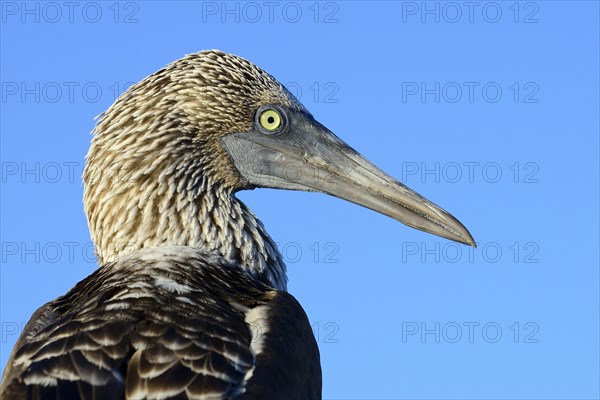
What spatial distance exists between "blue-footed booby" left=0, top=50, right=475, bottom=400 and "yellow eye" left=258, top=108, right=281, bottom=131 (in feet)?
0.03

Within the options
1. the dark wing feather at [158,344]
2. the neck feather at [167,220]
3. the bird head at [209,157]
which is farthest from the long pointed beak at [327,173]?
the dark wing feather at [158,344]

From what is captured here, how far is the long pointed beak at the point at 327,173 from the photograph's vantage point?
8547 mm

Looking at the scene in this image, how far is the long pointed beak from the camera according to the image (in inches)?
336

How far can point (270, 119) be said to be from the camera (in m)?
8.83

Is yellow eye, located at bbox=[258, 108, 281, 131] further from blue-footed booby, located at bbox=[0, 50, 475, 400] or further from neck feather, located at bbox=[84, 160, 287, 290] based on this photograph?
neck feather, located at bbox=[84, 160, 287, 290]

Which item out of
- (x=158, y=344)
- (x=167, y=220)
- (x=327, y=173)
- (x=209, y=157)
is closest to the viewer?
(x=158, y=344)

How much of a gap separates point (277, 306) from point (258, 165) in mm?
1916

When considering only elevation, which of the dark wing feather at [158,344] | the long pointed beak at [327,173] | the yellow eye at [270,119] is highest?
the yellow eye at [270,119]

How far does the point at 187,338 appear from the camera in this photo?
6328 mm

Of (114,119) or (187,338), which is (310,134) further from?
(187,338)

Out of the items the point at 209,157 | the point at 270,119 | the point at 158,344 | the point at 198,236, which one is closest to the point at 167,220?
the point at 198,236

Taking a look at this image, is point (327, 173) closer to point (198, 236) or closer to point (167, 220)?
point (198, 236)

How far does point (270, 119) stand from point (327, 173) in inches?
22.8

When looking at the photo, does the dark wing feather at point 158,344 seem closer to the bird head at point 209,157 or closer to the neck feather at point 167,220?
the neck feather at point 167,220
